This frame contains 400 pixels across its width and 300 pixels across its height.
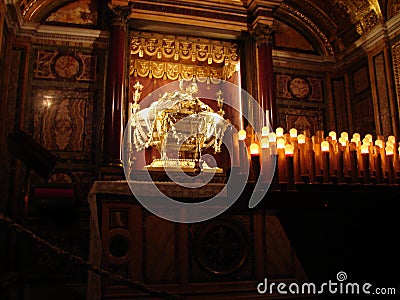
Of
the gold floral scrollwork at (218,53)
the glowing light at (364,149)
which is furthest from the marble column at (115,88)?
the glowing light at (364,149)

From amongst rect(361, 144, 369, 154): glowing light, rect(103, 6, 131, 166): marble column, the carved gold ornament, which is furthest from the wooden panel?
the carved gold ornament

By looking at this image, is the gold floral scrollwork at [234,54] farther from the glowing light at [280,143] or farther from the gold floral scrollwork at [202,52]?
the glowing light at [280,143]

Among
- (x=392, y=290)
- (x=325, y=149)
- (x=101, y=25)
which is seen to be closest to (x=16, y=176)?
(x=101, y=25)

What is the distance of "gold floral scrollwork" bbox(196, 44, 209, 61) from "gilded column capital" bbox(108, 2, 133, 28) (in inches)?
45.9

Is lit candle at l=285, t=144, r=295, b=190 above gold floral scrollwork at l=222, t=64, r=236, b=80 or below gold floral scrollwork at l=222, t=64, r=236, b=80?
below

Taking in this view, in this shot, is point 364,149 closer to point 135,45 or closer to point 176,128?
point 176,128

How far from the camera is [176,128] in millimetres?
5582

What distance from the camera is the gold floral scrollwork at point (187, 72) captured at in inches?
240

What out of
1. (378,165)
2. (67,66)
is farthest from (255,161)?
(67,66)

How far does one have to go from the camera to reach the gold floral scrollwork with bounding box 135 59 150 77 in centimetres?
589

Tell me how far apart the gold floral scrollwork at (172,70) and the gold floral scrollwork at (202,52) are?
14.5 inches

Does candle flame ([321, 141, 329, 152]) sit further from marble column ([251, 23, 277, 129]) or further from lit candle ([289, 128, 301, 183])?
marble column ([251, 23, 277, 129])

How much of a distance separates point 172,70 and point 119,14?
114 centimetres

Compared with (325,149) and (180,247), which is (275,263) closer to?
(180,247)
